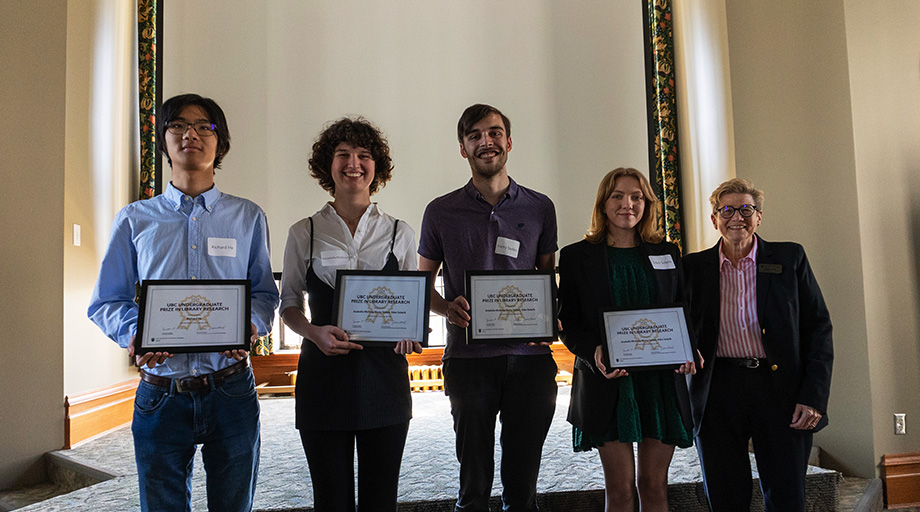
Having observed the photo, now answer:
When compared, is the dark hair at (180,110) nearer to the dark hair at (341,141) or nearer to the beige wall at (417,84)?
the dark hair at (341,141)

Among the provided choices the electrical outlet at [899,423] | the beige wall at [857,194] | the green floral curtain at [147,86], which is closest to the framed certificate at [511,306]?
the beige wall at [857,194]

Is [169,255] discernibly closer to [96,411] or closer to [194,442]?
[194,442]

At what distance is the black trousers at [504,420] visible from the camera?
1826 mm

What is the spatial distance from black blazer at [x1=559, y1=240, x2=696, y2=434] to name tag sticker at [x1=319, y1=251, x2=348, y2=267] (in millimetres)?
783

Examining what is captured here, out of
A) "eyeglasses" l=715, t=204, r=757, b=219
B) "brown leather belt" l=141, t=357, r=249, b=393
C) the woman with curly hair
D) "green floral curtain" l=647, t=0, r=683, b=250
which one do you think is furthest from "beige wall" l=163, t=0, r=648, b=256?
"brown leather belt" l=141, t=357, r=249, b=393

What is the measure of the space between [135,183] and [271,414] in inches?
88.5

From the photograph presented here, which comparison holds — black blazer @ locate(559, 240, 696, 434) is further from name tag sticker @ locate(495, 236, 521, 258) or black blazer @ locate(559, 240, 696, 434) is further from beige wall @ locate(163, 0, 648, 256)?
beige wall @ locate(163, 0, 648, 256)

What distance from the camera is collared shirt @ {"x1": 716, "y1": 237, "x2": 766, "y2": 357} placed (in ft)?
6.68

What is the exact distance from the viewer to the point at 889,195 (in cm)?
335

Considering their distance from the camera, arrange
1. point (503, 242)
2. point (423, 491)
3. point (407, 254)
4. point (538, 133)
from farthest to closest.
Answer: point (538, 133) → point (423, 491) → point (503, 242) → point (407, 254)

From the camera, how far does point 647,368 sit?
1831 millimetres

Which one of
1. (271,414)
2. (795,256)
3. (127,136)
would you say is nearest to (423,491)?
(795,256)

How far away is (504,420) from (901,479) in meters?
2.80

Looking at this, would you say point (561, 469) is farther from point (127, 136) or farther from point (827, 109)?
point (127, 136)
